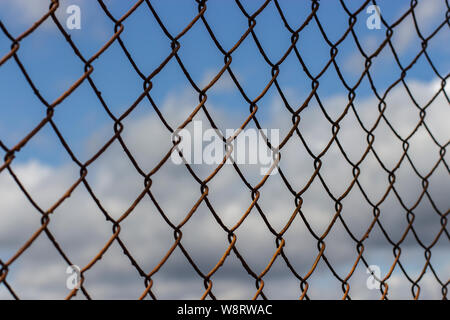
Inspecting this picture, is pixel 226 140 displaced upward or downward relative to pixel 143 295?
upward
